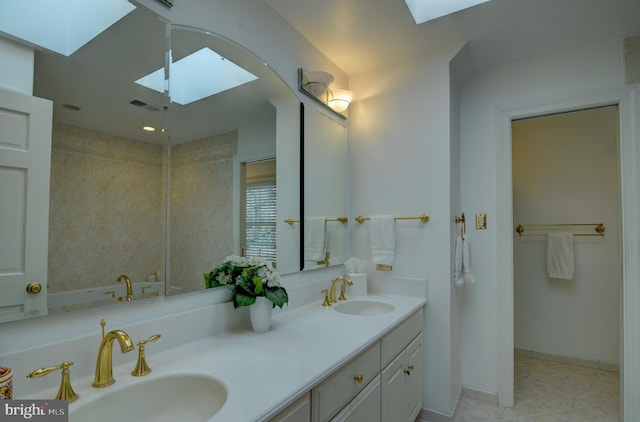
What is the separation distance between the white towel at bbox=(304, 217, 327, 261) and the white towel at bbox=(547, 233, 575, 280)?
7.40 feet

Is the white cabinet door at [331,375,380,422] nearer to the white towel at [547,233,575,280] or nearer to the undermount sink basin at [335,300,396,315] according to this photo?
the undermount sink basin at [335,300,396,315]

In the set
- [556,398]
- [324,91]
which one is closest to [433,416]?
[556,398]

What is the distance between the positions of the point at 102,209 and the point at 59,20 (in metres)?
0.56

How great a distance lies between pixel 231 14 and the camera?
4.97 ft

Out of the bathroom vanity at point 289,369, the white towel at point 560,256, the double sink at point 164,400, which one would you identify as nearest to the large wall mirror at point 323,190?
the bathroom vanity at point 289,369

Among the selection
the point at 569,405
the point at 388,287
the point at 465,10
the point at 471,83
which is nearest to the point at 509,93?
the point at 471,83

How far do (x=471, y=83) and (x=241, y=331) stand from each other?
2.36 m

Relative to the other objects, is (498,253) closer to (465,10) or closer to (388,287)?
(388,287)

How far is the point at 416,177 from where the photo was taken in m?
2.17

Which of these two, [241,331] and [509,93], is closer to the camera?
[241,331]

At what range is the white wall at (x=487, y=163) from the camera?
2.22m

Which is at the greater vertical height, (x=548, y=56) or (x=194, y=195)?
(x=548, y=56)

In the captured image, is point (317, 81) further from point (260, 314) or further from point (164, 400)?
point (164, 400)

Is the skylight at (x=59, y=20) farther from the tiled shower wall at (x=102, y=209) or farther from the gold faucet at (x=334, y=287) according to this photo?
the gold faucet at (x=334, y=287)
